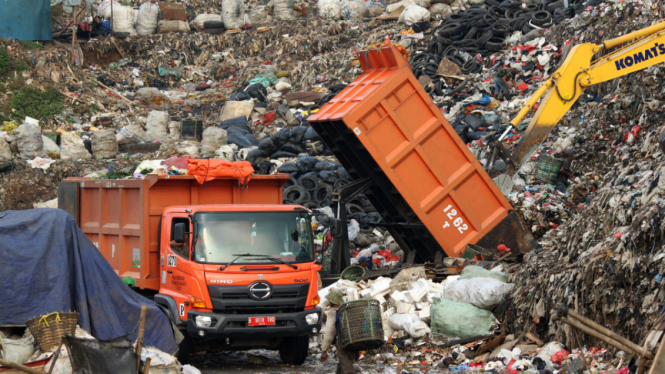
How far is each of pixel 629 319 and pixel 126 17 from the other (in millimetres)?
21914

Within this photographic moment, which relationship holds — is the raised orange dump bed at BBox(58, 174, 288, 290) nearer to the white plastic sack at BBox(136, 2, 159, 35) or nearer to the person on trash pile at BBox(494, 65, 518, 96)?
the person on trash pile at BBox(494, 65, 518, 96)

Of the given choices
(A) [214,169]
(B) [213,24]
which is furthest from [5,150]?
(A) [214,169]

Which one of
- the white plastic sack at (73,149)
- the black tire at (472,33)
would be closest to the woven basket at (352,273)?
the white plastic sack at (73,149)

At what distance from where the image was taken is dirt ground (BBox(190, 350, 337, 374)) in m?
7.76

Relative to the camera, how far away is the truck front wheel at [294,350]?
7996 mm

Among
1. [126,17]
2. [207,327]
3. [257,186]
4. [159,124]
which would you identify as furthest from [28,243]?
[126,17]

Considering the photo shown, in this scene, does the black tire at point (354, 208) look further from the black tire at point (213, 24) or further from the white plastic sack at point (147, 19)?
the white plastic sack at point (147, 19)

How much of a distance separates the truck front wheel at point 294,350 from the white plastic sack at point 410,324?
4.23 ft

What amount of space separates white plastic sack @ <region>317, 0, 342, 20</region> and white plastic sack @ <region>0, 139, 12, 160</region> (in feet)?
36.2

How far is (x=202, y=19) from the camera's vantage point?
25.4 metres

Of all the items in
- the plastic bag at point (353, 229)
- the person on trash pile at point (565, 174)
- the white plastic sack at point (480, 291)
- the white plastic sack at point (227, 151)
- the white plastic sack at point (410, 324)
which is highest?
the white plastic sack at point (227, 151)

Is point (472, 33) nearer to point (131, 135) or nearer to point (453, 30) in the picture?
point (453, 30)

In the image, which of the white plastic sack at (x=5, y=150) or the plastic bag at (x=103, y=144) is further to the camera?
the plastic bag at (x=103, y=144)

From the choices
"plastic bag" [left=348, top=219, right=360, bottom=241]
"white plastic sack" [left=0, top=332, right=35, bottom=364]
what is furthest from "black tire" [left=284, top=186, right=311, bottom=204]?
"white plastic sack" [left=0, top=332, right=35, bottom=364]
